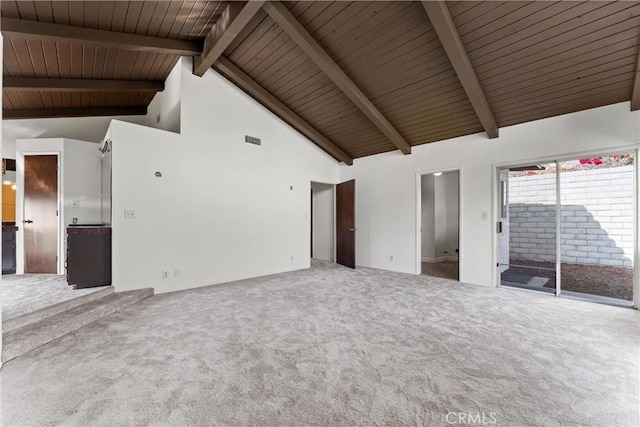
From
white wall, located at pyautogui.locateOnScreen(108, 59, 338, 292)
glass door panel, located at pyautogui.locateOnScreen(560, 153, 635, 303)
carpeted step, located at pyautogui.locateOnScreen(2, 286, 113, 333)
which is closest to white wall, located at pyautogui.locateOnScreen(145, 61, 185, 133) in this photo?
white wall, located at pyautogui.locateOnScreen(108, 59, 338, 292)

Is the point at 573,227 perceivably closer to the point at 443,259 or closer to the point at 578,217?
the point at 578,217

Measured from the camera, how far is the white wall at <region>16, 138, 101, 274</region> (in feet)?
15.1

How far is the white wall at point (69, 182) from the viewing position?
459 cm

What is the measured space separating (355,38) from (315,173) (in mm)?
3249

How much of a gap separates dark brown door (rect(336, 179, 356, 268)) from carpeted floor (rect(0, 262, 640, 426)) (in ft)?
8.54

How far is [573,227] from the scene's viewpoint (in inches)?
224

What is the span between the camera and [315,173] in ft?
20.9

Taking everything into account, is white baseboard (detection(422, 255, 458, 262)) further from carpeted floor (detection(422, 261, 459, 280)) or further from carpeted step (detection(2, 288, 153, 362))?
carpeted step (detection(2, 288, 153, 362))

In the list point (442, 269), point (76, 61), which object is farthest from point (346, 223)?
point (76, 61)

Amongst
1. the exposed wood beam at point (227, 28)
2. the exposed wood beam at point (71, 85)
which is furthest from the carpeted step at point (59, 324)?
the exposed wood beam at point (227, 28)

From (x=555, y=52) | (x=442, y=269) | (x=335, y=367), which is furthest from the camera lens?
(x=442, y=269)

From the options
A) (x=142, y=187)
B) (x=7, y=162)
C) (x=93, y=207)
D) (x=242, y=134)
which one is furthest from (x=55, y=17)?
(x=7, y=162)

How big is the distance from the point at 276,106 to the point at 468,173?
3743 millimetres

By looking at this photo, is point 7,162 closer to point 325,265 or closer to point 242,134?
point 242,134
